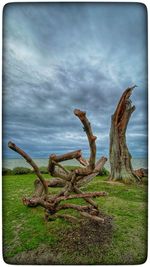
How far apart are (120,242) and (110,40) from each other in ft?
6.14

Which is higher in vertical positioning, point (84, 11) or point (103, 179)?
point (84, 11)

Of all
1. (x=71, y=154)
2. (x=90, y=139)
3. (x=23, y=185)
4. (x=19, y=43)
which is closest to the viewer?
(x=90, y=139)

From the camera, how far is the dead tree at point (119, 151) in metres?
3.79

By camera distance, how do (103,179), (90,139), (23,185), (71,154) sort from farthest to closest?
(103,179)
(23,185)
(71,154)
(90,139)

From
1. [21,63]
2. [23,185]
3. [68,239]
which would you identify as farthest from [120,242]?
[21,63]

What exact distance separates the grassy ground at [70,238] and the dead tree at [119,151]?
4.29 feet

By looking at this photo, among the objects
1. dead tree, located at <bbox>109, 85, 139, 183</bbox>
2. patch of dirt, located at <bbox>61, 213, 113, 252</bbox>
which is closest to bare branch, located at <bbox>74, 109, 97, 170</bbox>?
patch of dirt, located at <bbox>61, 213, 113, 252</bbox>

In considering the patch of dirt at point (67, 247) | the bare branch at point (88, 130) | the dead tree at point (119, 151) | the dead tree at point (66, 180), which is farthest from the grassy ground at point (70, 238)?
the dead tree at point (119, 151)

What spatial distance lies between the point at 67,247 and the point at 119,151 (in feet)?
6.93

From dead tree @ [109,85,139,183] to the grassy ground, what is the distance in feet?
4.29

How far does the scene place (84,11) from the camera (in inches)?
96.3

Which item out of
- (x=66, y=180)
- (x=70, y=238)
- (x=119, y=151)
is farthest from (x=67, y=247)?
(x=119, y=151)

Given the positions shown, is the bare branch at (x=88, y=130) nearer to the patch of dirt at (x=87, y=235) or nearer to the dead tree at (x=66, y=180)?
the dead tree at (x=66, y=180)

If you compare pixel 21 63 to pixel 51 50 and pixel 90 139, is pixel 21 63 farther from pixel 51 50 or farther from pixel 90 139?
pixel 90 139
